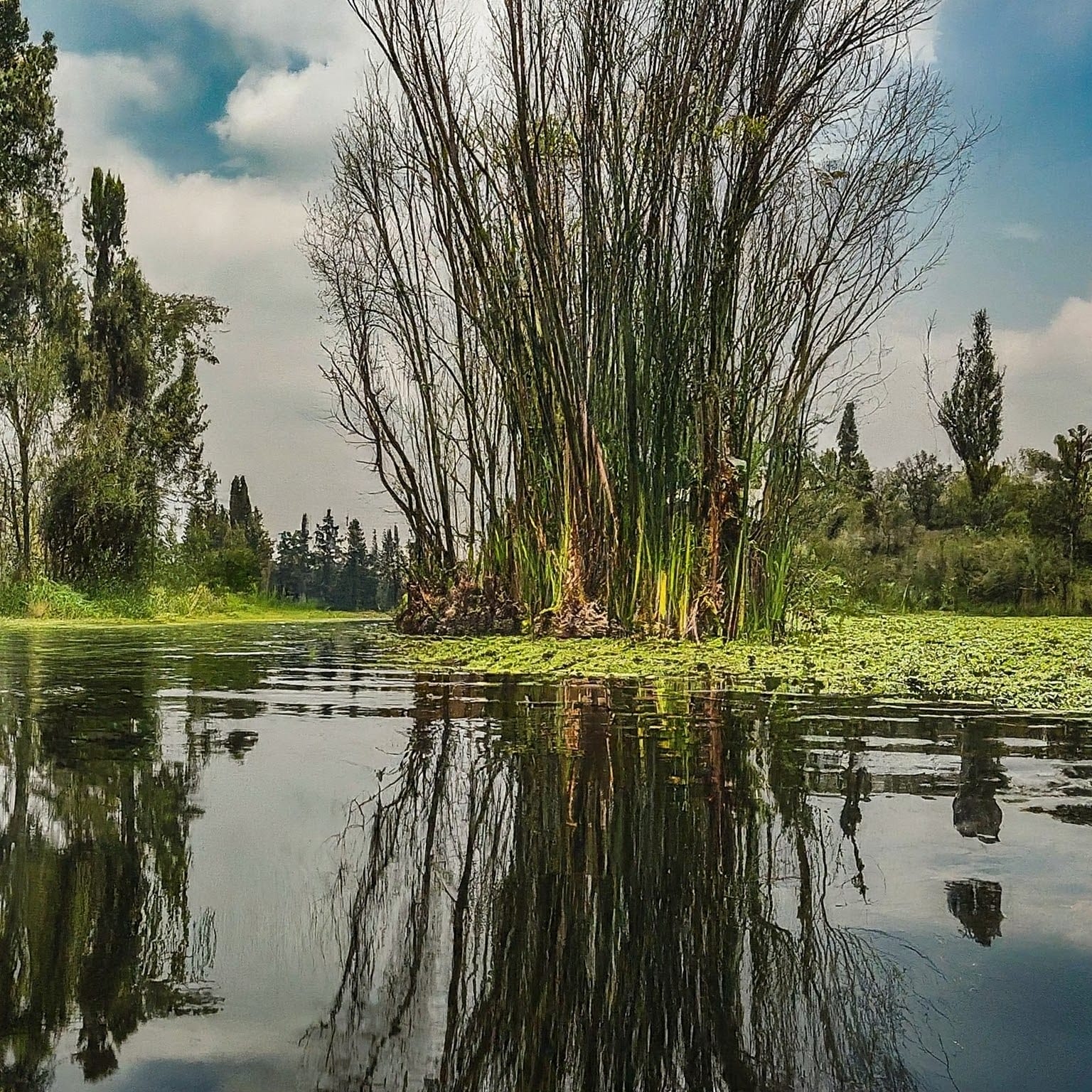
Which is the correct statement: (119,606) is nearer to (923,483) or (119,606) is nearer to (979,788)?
(923,483)

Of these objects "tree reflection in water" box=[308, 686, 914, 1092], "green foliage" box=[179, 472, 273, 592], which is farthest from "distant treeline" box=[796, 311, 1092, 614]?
"green foliage" box=[179, 472, 273, 592]

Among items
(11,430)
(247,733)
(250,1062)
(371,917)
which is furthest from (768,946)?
(11,430)

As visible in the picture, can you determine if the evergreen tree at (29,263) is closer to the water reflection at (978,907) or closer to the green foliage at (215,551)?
the green foliage at (215,551)

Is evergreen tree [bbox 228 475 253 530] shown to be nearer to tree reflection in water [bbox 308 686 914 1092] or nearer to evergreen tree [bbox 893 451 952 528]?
evergreen tree [bbox 893 451 952 528]

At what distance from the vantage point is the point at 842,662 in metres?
5.97

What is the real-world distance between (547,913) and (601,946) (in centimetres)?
14

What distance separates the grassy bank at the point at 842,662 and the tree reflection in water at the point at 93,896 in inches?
102

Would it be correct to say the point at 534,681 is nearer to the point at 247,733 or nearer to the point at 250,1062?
the point at 247,733

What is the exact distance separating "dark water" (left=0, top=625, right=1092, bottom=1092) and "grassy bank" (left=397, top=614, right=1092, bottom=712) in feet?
4.93

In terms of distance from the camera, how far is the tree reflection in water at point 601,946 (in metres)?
1.15

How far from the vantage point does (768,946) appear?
1.48m

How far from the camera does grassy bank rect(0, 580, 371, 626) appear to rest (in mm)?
13922

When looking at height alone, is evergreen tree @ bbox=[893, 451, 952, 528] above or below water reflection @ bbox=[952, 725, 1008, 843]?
above

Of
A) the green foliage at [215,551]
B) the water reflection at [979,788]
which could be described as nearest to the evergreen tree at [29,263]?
the green foliage at [215,551]
